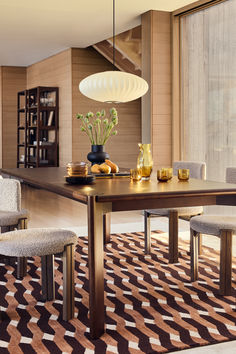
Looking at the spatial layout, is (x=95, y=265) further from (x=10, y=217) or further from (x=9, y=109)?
(x=9, y=109)

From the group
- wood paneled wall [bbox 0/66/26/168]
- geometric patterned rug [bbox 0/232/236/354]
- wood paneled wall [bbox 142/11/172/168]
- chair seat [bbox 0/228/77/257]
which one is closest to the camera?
geometric patterned rug [bbox 0/232/236/354]

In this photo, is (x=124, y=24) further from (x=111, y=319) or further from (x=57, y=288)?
(x=111, y=319)

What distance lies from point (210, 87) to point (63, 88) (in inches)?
161

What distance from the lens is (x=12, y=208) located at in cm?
304

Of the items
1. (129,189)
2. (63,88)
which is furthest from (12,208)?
(63,88)

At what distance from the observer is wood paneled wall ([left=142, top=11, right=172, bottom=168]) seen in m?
6.08

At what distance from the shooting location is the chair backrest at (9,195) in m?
2.98

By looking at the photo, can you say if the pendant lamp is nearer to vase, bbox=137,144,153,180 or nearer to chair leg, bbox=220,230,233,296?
vase, bbox=137,144,153,180

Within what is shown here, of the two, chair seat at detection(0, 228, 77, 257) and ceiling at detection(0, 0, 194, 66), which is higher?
ceiling at detection(0, 0, 194, 66)

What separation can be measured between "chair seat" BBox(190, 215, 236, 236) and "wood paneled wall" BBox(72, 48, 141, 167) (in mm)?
5794

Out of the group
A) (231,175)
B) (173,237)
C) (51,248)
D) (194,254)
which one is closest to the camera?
(51,248)

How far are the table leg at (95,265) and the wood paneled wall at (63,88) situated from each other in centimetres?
654

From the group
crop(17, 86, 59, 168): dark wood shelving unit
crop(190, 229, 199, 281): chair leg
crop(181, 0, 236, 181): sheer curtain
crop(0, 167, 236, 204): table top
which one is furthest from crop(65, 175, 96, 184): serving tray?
crop(17, 86, 59, 168): dark wood shelving unit

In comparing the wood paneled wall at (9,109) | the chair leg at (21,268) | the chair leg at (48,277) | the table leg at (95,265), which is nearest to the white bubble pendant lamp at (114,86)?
the chair leg at (21,268)
